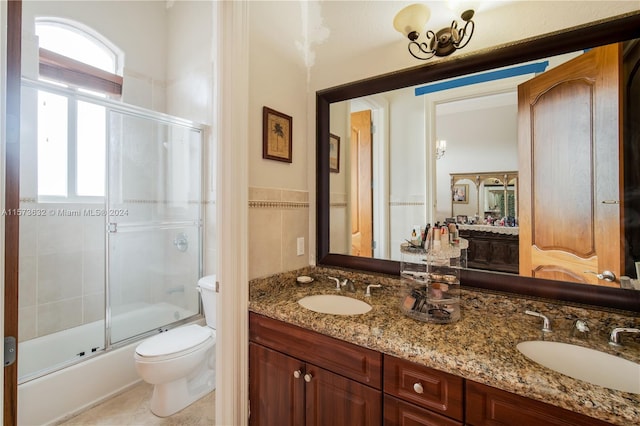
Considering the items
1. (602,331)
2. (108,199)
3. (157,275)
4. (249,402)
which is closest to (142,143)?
(108,199)

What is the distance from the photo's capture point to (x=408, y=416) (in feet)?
2.96

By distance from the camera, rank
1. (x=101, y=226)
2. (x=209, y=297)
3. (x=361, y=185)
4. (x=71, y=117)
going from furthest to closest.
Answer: (x=101, y=226) → (x=71, y=117) → (x=209, y=297) → (x=361, y=185)

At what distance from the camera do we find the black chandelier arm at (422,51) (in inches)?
51.9

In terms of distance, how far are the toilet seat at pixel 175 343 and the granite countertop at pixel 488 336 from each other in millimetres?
803

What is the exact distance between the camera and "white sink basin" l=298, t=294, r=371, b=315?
1368 mm

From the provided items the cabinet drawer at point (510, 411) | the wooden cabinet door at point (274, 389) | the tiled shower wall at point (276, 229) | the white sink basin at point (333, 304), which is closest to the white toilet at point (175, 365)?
the wooden cabinet door at point (274, 389)

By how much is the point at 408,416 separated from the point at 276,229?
0.99 meters

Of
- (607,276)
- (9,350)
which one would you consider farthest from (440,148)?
(9,350)

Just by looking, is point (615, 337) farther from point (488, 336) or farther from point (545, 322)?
point (488, 336)

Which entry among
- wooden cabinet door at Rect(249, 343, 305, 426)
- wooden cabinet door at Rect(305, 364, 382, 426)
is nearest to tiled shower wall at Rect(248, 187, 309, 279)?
wooden cabinet door at Rect(249, 343, 305, 426)

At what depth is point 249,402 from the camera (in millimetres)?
1354

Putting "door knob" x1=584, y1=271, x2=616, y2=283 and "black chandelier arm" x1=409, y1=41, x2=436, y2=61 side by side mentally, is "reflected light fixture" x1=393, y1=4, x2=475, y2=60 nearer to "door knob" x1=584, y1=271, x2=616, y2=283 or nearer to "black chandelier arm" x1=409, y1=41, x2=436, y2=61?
"black chandelier arm" x1=409, y1=41, x2=436, y2=61

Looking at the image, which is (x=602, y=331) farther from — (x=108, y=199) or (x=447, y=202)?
(x=108, y=199)

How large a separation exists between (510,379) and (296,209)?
121cm
